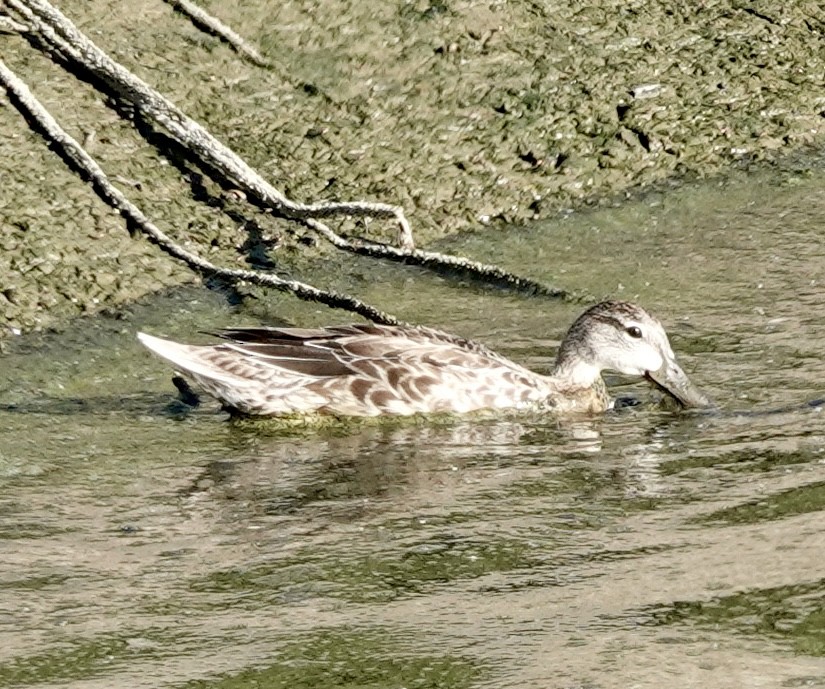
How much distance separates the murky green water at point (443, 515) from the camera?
5637mm

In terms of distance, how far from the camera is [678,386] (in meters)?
8.40

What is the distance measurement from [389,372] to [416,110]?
2853 millimetres

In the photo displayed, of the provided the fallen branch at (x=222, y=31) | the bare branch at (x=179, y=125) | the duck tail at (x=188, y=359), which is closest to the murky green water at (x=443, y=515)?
the duck tail at (x=188, y=359)

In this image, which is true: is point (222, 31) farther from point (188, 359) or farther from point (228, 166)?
point (188, 359)

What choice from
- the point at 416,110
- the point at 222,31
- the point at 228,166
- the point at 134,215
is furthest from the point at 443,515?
the point at 222,31

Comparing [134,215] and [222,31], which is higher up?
[222,31]

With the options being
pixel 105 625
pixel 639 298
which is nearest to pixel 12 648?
pixel 105 625

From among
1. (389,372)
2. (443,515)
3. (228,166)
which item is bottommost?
(443,515)

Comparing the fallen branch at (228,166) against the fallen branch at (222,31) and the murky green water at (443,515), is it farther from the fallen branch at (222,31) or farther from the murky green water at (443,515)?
the fallen branch at (222,31)

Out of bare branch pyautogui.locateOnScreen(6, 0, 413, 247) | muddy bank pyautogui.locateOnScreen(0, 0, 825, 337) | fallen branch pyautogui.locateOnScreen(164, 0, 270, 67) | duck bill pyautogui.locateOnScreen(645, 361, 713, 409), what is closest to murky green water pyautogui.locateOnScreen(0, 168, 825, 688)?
duck bill pyautogui.locateOnScreen(645, 361, 713, 409)

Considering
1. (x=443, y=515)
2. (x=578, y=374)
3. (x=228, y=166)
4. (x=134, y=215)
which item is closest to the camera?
(x=443, y=515)

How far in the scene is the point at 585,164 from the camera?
435 inches

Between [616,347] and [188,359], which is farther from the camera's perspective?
[616,347]

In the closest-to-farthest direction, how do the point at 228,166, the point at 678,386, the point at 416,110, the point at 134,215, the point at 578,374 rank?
the point at 678,386 → the point at 578,374 → the point at 134,215 → the point at 228,166 → the point at 416,110
